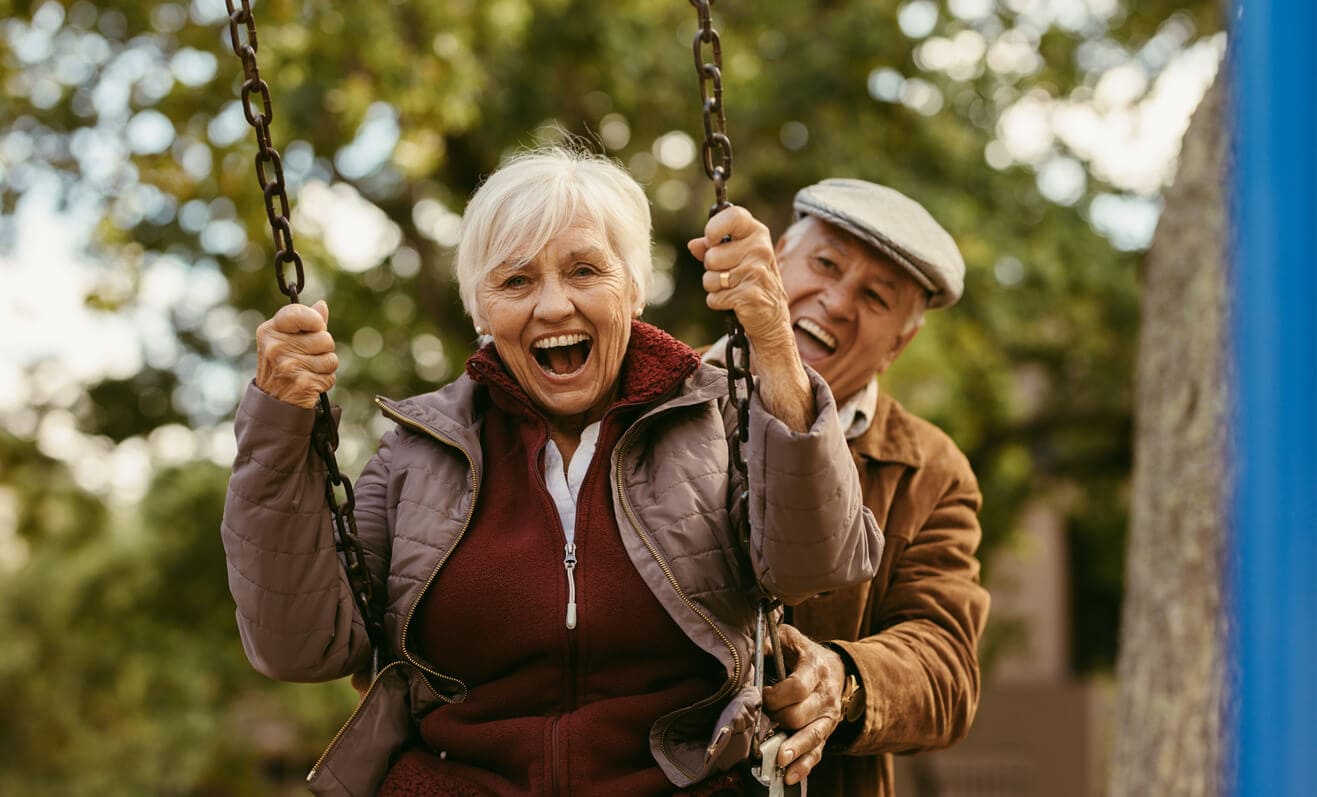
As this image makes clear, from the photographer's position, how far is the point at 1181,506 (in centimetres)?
623

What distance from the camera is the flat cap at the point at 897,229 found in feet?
9.94

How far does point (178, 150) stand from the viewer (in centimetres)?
Result: 775

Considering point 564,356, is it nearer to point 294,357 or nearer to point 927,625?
point 294,357

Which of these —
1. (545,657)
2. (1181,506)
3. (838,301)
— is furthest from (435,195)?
(545,657)

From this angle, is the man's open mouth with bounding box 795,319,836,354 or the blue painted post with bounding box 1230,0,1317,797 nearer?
the blue painted post with bounding box 1230,0,1317,797

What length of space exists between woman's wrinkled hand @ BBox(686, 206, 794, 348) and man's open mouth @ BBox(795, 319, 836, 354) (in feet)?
2.67

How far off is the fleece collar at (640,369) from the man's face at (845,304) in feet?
1.95

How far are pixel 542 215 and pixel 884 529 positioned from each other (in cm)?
92

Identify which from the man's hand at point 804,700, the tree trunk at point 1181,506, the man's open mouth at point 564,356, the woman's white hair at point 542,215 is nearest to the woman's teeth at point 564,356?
the man's open mouth at point 564,356

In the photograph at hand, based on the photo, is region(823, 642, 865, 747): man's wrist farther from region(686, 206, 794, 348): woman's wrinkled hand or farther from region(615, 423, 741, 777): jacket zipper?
region(686, 206, 794, 348): woman's wrinkled hand

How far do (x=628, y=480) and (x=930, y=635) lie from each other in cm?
74

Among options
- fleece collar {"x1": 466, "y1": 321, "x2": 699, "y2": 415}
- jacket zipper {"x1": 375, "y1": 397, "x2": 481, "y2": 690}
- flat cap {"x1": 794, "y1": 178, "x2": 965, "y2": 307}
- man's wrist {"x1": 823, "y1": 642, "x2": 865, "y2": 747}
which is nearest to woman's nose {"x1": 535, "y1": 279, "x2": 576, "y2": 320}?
fleece collar {"x1": 466, "y1": 321, "x2": 699, "y2": 415}

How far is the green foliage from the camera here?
8.00 m

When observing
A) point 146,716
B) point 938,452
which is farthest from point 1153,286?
point 146,716
